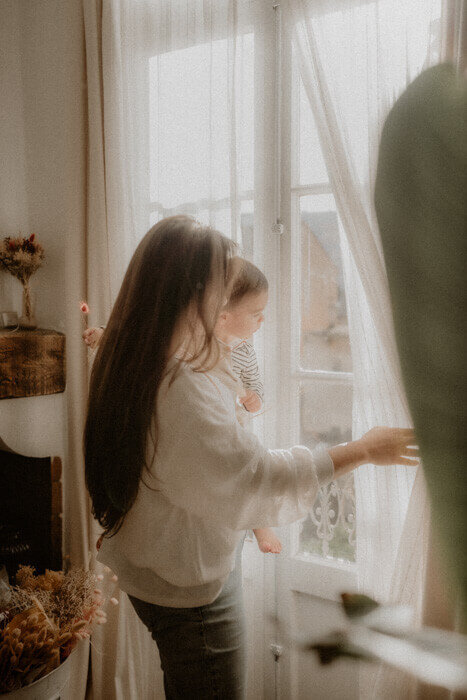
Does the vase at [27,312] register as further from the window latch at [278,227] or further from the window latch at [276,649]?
the window latch at [276,649]

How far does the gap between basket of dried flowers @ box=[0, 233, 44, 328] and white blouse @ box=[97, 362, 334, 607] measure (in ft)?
3.41

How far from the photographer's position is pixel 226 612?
96 centimetres

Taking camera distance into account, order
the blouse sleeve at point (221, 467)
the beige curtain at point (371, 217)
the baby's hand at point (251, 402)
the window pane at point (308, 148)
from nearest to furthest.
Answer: the blouse sleeve at point (221, 467) → the beige curtain at point (371, 217) → the baby's hand at point (251, 402) → the window pane at point (308, 148)

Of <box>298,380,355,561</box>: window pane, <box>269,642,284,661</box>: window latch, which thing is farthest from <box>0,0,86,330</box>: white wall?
<box>269,642,284,661</box>: window latch

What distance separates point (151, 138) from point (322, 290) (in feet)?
2.24

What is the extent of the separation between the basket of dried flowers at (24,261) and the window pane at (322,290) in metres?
0.92

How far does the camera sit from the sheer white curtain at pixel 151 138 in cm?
134

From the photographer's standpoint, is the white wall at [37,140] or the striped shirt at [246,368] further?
the white wall at [37,140]

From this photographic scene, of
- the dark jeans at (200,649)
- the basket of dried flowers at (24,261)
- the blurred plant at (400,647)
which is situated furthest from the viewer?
the basket of dried flowers at (24,261)

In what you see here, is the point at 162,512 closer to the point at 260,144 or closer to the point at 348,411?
the point at 348,411

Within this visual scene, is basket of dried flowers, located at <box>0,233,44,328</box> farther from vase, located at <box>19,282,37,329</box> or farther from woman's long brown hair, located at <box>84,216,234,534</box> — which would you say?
woman's long brown hair, located at <box>84,216,234,534</box>

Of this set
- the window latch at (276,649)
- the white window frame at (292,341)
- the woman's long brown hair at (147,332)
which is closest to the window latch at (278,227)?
the white window frame at (292,341)

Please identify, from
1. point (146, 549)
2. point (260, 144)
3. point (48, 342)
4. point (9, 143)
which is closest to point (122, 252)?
point (48, 342)

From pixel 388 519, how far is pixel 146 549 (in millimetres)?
559
